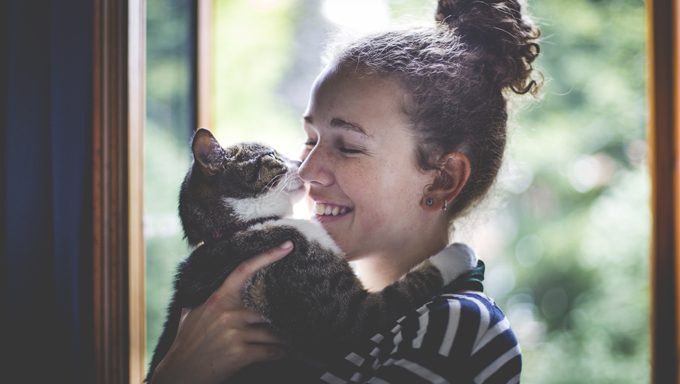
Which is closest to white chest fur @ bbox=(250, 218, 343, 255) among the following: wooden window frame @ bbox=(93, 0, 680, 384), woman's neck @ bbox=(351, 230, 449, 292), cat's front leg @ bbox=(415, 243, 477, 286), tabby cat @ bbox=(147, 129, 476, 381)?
tabby cat @ bbox=(147, 129, 476, 381)

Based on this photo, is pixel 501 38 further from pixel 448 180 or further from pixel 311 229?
pixel 311 229

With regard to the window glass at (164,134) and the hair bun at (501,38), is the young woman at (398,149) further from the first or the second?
the window glass at (164,134)

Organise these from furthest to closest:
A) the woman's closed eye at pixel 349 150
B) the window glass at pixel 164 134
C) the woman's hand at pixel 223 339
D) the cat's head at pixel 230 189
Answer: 1. the window glass at pixel 164 134
2. the cat's head at pixel 230 189
3. the woman's closed eye at pixel 349 150
4. the woman's hand at pixel 223 339

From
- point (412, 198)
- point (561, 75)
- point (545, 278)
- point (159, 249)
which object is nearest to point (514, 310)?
point (545, 278)

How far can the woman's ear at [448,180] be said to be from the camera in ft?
3.99

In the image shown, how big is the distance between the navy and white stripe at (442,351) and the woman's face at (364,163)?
28 centimetres

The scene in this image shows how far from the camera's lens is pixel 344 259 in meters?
1.24

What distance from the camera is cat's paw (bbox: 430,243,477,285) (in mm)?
1153

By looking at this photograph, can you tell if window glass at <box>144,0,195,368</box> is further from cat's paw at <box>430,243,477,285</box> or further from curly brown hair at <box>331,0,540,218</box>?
cat's paw at <box>430,243,477,285</box>

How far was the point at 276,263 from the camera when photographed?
1173 mm

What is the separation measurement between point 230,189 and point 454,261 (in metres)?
0.61

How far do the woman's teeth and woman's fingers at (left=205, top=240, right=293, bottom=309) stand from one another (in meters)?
0.17
